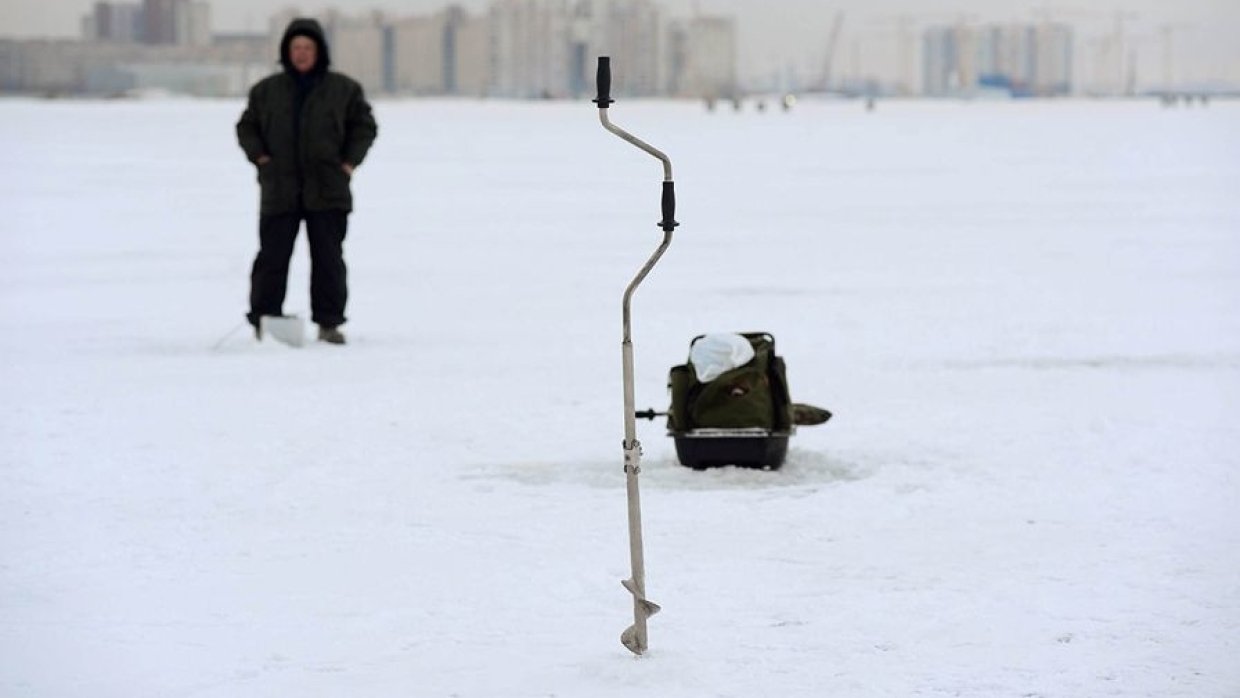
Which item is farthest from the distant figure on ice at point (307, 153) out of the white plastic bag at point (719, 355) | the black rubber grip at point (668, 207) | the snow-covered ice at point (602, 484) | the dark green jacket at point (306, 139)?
the black rubber grip at point (668, 207)

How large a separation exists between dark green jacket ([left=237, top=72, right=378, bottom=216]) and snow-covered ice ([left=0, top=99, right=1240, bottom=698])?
857mm

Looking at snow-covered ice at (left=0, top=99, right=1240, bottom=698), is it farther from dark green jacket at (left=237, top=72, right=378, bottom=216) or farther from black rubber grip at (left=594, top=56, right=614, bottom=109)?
black rubber grip at (left=594, top=56, right=614, bottom=109)

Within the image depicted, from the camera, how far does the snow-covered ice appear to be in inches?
209

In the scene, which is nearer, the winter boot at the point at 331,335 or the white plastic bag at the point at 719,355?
the white plastic bag at the point at 719,355

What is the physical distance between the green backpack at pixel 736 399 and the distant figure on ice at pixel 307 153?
4.56 m

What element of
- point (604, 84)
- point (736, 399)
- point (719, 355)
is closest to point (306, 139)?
point (719, 355)

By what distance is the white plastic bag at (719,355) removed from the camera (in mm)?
7715

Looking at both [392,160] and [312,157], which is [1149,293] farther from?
[392,160]

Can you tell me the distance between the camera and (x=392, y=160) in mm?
42188

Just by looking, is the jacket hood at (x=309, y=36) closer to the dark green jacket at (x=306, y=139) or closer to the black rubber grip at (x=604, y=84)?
the dark green jacket at (x=306, y=139)

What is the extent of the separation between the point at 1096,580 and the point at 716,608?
1113 mm

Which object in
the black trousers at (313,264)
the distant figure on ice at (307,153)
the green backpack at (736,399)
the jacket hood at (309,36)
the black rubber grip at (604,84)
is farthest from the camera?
the black trousers at (313,264)

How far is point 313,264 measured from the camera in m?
12.2

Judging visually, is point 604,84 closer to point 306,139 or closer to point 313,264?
point 306,139
